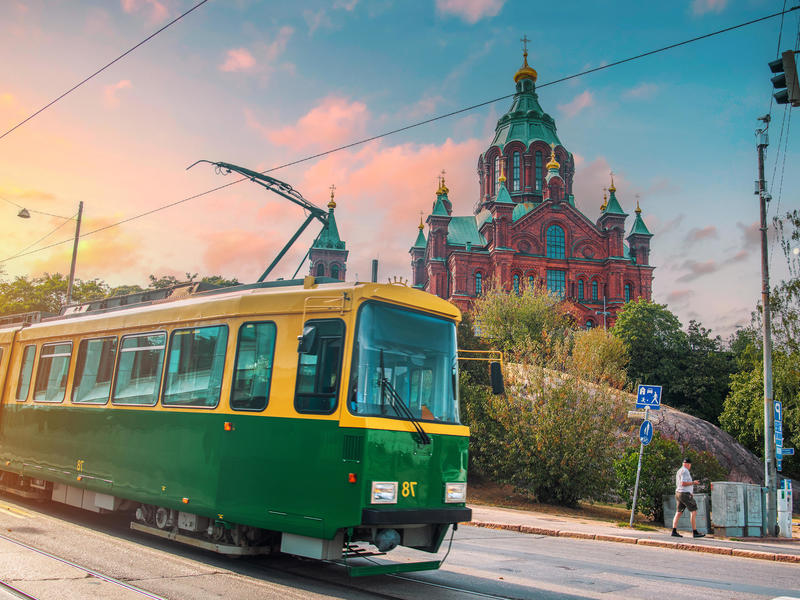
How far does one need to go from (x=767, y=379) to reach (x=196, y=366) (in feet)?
49.3

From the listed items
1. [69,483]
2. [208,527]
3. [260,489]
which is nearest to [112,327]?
[69,483]

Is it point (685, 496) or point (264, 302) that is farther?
point (685, 496)

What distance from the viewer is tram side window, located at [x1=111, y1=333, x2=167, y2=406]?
898cm

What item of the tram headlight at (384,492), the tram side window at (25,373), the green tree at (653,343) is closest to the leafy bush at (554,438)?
the tram side window at (25,373)

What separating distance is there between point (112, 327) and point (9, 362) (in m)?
4.70

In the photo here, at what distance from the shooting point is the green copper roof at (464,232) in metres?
68.4

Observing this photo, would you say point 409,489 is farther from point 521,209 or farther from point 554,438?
point 521,209

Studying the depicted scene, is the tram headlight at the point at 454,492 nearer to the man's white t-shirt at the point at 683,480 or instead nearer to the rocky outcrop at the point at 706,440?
the man's white t-shirt at the point at 683,480

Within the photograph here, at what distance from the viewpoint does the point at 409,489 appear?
7.01m

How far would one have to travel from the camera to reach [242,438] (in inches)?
297

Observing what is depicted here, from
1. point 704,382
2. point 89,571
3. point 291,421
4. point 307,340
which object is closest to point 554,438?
point 291,421

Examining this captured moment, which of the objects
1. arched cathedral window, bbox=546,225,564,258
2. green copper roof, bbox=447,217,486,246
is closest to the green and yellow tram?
arched cathedral window, bbox=546,225,564,258

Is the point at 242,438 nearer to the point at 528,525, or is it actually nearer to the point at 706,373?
the point at 528,525

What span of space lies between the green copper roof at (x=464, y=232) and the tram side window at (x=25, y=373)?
5703cm
